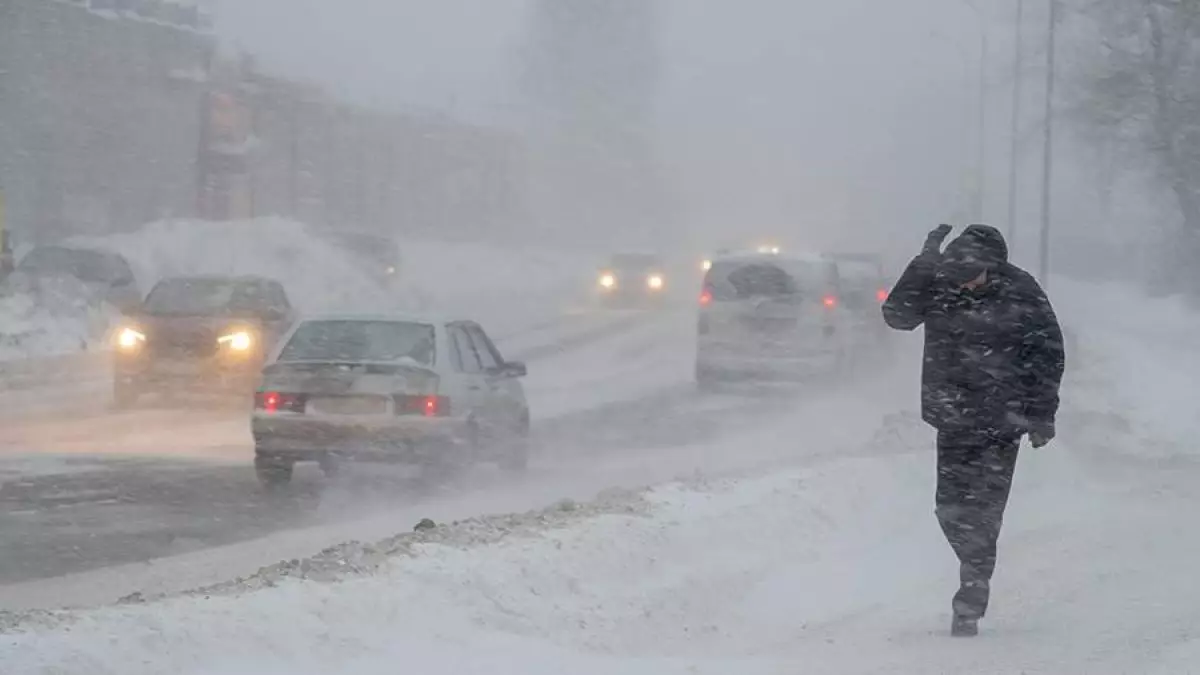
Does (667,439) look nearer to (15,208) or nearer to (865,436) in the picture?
(865,436)

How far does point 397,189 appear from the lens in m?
70.6

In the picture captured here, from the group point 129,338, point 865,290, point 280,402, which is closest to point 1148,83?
point 865,290

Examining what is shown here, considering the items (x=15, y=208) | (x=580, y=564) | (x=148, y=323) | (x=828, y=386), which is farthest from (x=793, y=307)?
(x=15, y=208)

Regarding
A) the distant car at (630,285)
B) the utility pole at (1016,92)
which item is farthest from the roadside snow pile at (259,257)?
the utility pole at (1016,92)

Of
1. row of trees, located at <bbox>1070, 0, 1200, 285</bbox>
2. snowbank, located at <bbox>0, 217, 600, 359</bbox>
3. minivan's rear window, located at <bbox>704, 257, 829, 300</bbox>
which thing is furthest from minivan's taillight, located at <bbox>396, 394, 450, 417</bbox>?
row of trees, located at <bbox>1070, 0, 1200, 285</bbox>

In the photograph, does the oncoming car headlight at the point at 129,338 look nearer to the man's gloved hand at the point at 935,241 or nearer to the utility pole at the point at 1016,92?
A: the man's gloved hand at the point at 935,241

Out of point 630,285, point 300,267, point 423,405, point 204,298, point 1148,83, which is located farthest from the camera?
point 630,285

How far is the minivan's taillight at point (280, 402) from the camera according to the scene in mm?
12781

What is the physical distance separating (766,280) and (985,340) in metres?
15.0

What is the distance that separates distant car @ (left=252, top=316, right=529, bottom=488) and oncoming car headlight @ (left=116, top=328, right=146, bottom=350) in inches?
233

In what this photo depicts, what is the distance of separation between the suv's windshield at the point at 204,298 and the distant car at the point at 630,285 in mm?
27413

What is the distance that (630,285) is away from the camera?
47.8 metres

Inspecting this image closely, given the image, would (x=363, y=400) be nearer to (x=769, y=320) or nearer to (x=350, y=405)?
(x=350, y=405)

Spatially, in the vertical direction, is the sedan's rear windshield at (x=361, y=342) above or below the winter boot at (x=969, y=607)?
above
